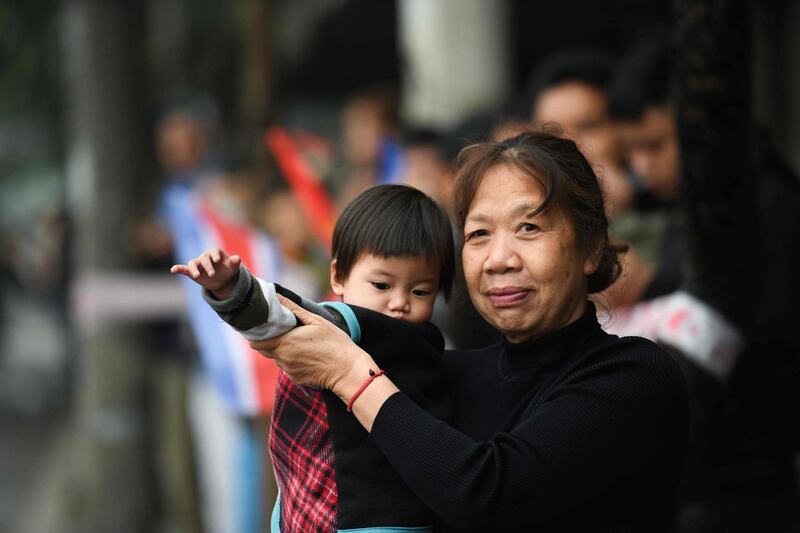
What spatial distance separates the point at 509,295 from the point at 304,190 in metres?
3.60

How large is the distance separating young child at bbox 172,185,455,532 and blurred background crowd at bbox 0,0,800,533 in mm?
171

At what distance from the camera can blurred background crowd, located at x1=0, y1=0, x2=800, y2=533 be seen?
10.0ft

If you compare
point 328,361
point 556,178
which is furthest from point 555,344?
point 328,361

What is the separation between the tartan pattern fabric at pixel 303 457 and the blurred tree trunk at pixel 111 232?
5.95 metres

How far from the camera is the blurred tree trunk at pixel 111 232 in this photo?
8195mm

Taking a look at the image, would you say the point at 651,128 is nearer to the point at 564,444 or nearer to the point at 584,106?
the point at 584,106

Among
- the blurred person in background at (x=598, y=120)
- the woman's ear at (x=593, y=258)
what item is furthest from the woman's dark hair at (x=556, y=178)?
the blurred person in background at (x=598, y=120)

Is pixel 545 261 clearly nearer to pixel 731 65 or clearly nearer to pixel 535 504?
pixel 535 504

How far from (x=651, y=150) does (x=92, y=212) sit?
508 cm

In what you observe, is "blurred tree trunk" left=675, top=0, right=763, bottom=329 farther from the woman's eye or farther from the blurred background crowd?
the woman's eye

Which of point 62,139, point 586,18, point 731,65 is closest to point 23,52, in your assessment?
point 62,139

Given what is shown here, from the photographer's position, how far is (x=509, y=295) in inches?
89.7

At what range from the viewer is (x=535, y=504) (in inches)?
83.4

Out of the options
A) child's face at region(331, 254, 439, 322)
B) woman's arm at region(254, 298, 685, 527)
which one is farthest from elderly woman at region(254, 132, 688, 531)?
child's face at region(331, 254, 439, 322)
